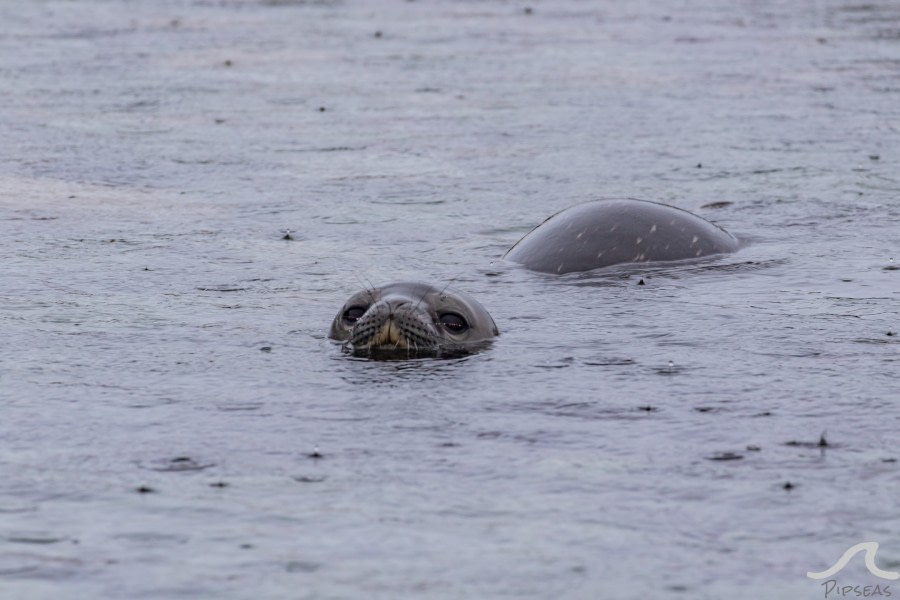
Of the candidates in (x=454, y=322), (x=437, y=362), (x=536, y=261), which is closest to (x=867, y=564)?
(x=437, y=362)

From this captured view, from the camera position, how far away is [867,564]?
5.59 m

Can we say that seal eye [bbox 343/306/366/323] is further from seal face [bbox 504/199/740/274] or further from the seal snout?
seal face [bbox 504/199/740/274]

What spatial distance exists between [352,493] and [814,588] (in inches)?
66.5

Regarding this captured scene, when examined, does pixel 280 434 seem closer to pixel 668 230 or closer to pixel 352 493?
pixel 352 493

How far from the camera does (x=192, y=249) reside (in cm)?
1123

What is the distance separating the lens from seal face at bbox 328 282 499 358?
27.9ft

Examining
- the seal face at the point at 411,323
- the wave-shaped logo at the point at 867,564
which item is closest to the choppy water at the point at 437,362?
the wave-shaped logo at the point at 867,564

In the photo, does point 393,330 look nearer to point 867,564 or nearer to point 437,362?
point 437,362

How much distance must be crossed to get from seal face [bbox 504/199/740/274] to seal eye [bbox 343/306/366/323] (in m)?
2.01

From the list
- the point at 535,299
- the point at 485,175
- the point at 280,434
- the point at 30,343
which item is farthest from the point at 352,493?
the point at 485,175

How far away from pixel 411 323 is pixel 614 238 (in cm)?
263

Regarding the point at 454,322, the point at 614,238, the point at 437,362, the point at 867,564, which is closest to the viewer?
the point at 867,564

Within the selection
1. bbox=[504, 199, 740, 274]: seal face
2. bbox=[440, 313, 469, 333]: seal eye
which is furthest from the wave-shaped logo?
bbox=[504, 199, 740, 274]: seal face

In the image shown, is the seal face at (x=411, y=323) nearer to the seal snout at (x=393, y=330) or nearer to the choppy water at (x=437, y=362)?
the seal snout at (x=393, y=330)
